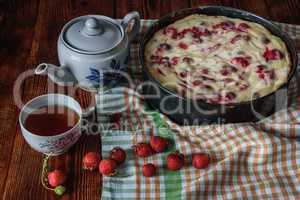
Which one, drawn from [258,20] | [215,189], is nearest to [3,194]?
[215,189]

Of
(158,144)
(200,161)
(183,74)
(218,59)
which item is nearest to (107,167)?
(158,144)

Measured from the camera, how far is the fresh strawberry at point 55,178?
132 centimetres

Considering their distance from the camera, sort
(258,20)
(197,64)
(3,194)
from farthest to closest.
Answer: (258,20) → (197,64) → (3,194)

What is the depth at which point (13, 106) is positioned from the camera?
1.57 meters

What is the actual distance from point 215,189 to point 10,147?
2.11ft

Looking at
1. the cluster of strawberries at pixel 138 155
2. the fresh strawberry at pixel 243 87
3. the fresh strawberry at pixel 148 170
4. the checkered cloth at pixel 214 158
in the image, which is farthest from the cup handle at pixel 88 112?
the fresh strawberry at pixel 243 87

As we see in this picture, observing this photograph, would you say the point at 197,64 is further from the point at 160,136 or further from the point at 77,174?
the point at 77,174

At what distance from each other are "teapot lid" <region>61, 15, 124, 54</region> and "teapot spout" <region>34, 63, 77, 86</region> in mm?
87

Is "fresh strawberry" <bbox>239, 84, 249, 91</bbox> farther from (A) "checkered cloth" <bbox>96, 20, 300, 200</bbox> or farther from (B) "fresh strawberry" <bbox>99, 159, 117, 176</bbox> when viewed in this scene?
(B) "fresh strawberry" <bbox>99, 159, 117, 176</bbox>

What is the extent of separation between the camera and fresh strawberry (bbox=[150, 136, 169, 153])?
1.43m

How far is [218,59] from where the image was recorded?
1.58 meters

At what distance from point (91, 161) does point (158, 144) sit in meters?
0.21

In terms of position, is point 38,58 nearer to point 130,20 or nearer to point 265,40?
point 130,20

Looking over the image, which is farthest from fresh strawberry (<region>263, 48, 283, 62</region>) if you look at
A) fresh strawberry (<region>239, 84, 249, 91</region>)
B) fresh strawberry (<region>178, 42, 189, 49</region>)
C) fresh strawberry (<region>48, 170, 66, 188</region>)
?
fresh strawberry (<region>48, 170, 66, 188</region>)
